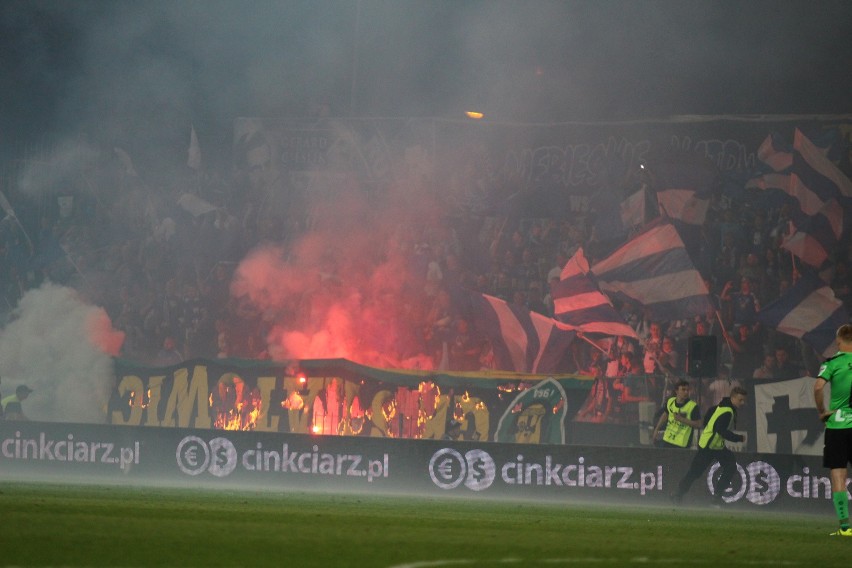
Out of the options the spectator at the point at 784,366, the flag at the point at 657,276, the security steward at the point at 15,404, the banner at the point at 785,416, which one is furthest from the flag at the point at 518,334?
the security steward at the point at 15,404

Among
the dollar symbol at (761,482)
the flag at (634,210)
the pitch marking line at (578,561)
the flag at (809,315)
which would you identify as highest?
the flag at (634,210)

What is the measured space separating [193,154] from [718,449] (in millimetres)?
14922

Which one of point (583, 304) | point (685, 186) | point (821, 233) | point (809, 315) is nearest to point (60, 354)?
point (583, 304)

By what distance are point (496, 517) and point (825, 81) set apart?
14.6 metres

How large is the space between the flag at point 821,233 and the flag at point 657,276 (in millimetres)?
1741

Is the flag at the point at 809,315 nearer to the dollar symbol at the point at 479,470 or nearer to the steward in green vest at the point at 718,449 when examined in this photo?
the steward in green vest at the point at 718,449

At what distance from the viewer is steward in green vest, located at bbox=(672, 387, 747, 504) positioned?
13383 millimetres

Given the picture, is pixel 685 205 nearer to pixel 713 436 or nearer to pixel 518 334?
pixel 518 334

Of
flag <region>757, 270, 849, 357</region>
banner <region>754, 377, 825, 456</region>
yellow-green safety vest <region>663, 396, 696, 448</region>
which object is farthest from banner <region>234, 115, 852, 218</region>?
yellow-green safety vest <region>663, 396, 696, 448</region>

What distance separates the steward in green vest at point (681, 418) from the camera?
46.4 feet

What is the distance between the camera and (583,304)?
2027 cm

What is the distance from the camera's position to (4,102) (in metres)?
23.7

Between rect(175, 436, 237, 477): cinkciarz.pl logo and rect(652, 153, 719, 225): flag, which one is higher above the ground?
rect(652, 153, 719, 225): flag

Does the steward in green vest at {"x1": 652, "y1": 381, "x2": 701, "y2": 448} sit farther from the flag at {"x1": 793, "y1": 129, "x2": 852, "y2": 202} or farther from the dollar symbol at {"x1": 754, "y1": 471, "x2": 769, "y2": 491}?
the flag at {"x1": 793, "y1": 129, "x2": 852, "y2": 202}
